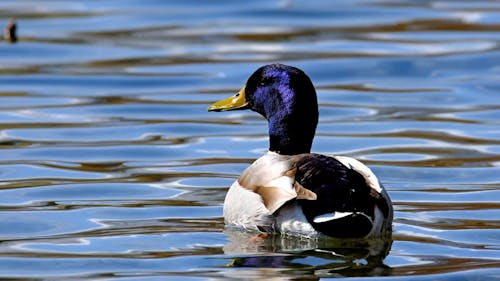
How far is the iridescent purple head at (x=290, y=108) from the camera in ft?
32.7

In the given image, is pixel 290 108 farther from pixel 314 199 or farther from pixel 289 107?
pixel 314 199

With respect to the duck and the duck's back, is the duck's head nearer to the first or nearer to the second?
the duck

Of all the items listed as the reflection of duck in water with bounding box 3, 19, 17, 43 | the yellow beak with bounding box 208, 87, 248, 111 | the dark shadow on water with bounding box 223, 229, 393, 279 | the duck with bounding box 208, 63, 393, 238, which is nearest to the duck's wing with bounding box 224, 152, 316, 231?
the duck with bounding box 208, 63, 393, 238

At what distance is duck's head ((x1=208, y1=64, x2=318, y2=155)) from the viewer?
998 centimetres

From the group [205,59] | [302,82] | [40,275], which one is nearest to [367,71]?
[205,59]

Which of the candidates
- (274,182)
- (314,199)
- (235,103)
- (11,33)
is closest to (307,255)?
(314,199)

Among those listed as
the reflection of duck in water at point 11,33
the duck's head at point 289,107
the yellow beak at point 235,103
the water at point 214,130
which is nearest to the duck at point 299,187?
the duck's head at point 289,107

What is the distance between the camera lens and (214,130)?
13617 millimetres

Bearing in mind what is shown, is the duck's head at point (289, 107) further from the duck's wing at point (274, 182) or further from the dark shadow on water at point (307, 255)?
Result: the dark shadow on water at point (307, 255)

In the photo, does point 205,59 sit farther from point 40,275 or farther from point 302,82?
point 40,275

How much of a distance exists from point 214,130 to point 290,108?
143 inches

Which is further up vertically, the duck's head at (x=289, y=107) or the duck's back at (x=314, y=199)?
the duck's head at (x=289, y=107)

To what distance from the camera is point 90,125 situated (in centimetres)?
1378

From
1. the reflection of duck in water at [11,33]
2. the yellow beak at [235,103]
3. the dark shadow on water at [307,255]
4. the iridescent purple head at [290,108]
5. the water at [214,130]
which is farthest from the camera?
the reflection of duck in water at [11,33]
